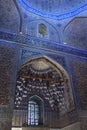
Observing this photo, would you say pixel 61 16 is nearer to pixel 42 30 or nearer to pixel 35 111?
pixel 42 30

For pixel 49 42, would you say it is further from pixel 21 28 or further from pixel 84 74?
pixel 84 74

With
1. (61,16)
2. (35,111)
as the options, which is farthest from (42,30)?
(35,111)

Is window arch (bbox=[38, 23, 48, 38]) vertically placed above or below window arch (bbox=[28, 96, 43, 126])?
above

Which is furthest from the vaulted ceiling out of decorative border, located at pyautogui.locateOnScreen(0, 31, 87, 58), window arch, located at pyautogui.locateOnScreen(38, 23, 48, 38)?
decorative border, located at pyautogui.locateOnScreen(0, 31, 87, 58)

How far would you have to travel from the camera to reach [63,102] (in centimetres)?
1080

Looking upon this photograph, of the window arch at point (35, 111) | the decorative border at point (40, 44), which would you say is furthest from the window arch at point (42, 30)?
the window arch at point (35, 111)

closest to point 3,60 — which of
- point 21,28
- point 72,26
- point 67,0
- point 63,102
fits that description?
point 21,28

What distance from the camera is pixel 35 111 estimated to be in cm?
1187

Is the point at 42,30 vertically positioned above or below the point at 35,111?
above

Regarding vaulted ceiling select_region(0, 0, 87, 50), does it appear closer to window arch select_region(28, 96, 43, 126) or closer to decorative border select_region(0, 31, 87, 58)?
decorative border select_region(0, 31, 87, 58)

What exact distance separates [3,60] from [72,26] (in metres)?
4.67

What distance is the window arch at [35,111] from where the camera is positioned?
11539mm

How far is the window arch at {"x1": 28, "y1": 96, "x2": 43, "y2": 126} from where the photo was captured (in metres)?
11.5

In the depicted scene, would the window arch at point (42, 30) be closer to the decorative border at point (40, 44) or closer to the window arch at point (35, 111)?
the decorative border at point (40, 44)
